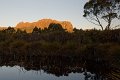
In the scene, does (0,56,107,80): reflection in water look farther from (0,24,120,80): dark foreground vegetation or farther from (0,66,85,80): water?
(0,24,120,80): dark foreground vegetation

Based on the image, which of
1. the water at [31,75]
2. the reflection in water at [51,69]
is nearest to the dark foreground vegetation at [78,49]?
the reflection in water at [51,69]

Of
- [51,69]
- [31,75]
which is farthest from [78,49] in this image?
[31,75]

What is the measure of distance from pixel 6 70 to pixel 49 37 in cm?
1311

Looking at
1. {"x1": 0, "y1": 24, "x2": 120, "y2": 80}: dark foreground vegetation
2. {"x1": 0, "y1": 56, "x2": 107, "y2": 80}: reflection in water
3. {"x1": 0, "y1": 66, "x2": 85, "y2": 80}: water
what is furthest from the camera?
{"x1": 0, "y1": 24, "x2": 120, "y2": 80}: dark foreground vegetation

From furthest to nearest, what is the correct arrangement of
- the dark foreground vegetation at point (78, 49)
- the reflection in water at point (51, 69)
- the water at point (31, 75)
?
1. the dark foreground vegetation at point (78, 49)
2. the reflection in water at point (51, 69)
3. the water at point (31, 75)

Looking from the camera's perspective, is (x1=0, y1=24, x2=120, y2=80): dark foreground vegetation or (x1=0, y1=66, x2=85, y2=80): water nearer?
(x1=0, y1=66, x2=85, y2=80): water

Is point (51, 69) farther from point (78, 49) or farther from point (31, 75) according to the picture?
point (78, 49)

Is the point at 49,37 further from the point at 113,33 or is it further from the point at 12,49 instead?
the point at 113,33

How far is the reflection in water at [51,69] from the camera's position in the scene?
12.7 metres

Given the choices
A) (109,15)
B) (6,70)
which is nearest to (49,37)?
(6,70)

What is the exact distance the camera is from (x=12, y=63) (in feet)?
56.2

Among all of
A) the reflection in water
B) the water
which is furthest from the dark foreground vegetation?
the water

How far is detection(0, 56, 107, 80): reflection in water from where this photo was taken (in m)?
12.7

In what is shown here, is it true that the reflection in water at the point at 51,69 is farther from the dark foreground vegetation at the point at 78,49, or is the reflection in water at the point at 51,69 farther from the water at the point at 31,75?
the dark foreground vegetation at the point at 78,49
